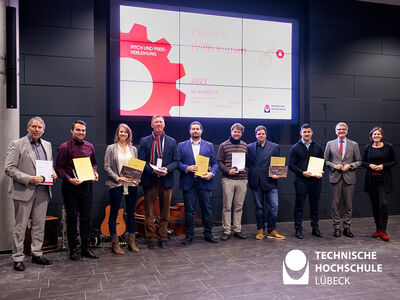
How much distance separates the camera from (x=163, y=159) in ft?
14.3

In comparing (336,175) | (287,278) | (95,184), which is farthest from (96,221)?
(336,175)

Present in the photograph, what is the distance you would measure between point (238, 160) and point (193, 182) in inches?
26.1

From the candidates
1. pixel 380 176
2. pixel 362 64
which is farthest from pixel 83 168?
pixel 362 64

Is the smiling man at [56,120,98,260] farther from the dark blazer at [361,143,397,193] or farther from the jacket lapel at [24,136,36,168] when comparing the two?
the dark blazer at [361,143,397,193]

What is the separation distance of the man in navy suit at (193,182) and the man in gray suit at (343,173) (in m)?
1.68

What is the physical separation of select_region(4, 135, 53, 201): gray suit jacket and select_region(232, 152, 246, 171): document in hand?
2.36 meters

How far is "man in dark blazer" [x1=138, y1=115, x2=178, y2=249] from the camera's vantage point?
14.1 ft

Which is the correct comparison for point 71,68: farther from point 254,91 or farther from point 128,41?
point 254,91

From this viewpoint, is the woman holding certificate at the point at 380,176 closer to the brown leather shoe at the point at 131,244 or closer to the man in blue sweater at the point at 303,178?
the man in blue sweater at the point at 303,178

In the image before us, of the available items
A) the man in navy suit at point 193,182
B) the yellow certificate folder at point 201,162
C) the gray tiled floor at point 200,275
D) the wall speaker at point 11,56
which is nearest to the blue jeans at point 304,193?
the gray tiled floor at point 200,275

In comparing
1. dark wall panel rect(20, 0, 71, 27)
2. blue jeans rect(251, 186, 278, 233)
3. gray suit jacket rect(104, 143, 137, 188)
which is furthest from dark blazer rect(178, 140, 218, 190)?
dark wall panel rect(20, 0, 71, 27)

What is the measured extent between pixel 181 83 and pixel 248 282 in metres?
3.25

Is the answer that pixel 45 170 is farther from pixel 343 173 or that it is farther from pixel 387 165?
pixel 387 165

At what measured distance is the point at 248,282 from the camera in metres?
3.16
